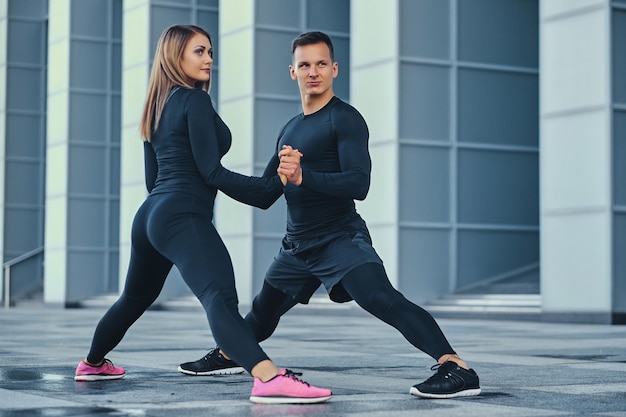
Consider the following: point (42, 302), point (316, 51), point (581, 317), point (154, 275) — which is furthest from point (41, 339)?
point (42, 302)

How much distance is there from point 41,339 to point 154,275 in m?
5.19

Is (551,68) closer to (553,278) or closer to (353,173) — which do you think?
(553,278)

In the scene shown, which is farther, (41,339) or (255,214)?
(255,214)

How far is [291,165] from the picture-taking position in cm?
522

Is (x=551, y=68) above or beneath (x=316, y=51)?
above

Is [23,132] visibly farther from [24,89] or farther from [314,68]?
[314,68]

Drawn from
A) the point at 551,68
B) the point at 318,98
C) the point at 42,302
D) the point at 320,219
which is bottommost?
the point at 42,302

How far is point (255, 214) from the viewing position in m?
20.7

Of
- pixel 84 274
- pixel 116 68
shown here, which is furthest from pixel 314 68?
pixel 116 68

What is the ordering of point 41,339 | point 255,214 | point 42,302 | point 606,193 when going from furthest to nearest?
point 42,302 < point 255,214 < point 606,193 < point 41,339

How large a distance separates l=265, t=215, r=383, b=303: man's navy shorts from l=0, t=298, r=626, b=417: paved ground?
500 millimetres

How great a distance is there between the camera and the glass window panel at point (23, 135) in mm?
32250

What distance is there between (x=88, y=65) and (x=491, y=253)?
12.8m

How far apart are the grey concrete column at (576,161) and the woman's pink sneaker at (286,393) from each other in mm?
9535
